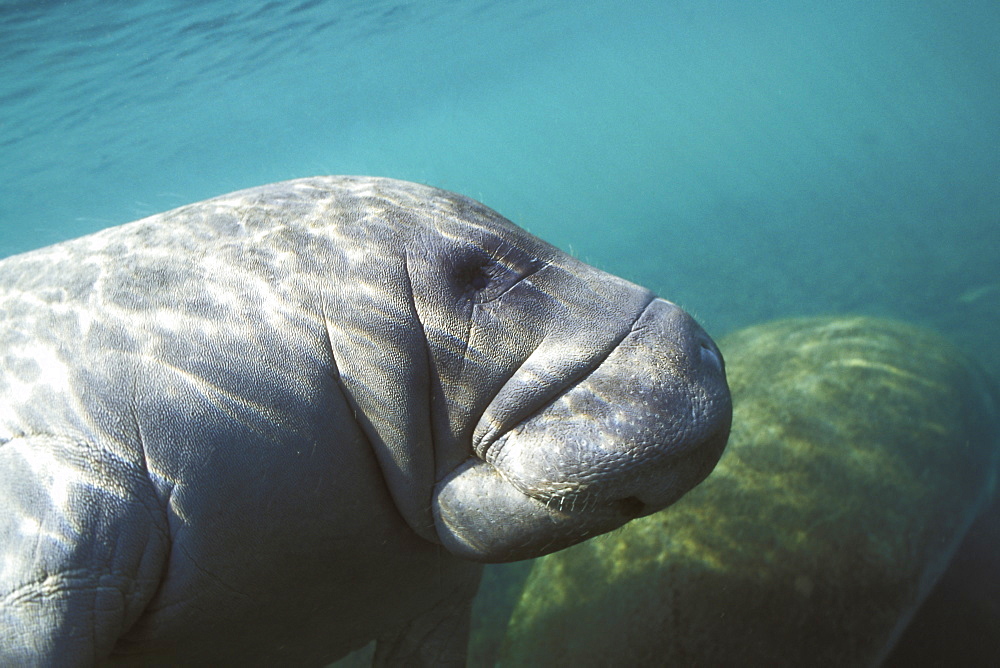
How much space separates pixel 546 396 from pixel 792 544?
2.39m

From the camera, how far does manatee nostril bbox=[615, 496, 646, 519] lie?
1.81 m

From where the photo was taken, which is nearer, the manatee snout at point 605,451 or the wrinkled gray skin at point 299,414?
the wrinkled gray skin at point 299,414

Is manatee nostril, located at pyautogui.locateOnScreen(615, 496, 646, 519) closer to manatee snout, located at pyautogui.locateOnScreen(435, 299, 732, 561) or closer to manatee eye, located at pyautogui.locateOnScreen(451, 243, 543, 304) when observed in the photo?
manatee snout, located at pyautogui.locateOnScreen(435, 299, 732, 561)

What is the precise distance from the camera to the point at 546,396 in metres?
1.80

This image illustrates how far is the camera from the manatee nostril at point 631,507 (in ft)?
5.95

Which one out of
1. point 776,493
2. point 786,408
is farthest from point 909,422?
point 776,493

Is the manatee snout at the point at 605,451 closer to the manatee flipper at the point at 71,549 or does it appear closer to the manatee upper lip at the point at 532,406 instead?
the manatee upper lip at the point at 532,406

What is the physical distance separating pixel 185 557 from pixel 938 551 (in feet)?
13.1

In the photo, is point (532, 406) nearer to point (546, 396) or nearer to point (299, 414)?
point (546, 396)

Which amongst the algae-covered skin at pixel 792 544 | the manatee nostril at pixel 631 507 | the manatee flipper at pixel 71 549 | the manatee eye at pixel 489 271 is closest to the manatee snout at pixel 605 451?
the manatee nostril at pixel 631 507

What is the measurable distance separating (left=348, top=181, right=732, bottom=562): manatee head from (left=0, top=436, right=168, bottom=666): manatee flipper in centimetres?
70

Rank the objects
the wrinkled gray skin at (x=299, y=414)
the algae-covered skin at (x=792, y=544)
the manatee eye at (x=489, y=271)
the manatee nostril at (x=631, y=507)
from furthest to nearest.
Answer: the algae-covered skin at (x=792, y=544), the manatee eye at (x=489, y=271), the manatee nostril at (x=631, y=507), the wrinkled gray skin at (x=299, y=414)

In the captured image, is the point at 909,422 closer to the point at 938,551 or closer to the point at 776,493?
the point at 938,551

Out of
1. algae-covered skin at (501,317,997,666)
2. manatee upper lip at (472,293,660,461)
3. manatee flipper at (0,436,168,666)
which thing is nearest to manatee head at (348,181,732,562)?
manatee upper lip at (472,293,660,461)
